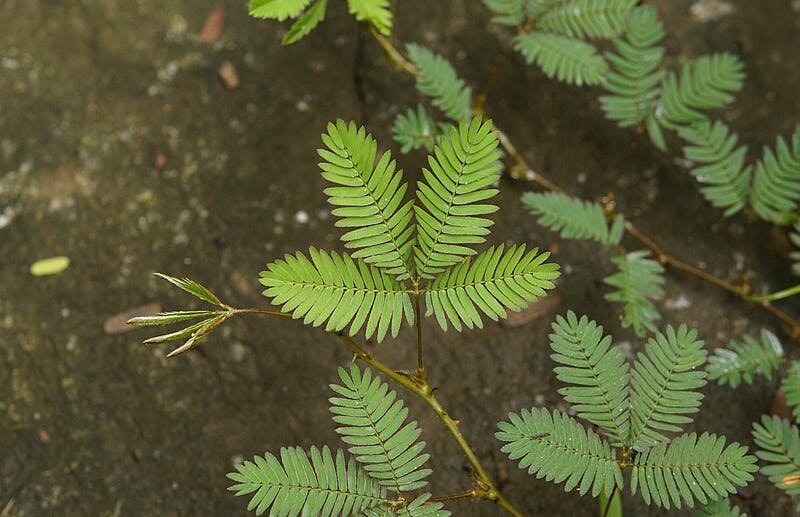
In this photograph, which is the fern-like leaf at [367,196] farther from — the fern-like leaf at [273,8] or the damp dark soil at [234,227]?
the damp dark soil at [234,227]

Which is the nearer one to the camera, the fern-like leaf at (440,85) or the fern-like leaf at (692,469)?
the fern-like leaf at (692,469)

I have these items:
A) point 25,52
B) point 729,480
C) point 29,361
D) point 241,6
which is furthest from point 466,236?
point 25,52

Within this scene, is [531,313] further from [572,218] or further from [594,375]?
[594,375]

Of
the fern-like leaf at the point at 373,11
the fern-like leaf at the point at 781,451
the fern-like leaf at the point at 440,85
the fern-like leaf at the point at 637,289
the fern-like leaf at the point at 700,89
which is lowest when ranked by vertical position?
the fern-like leaf at the point at 781,451

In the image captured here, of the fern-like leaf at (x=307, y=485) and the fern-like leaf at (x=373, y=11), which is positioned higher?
the fern-like leaf at (x=373, y=11)

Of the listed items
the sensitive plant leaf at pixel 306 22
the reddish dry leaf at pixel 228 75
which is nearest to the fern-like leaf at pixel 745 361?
the sensitive plant leaf at pixel 306 22

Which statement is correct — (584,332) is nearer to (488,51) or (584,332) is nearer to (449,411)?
(449,411)
